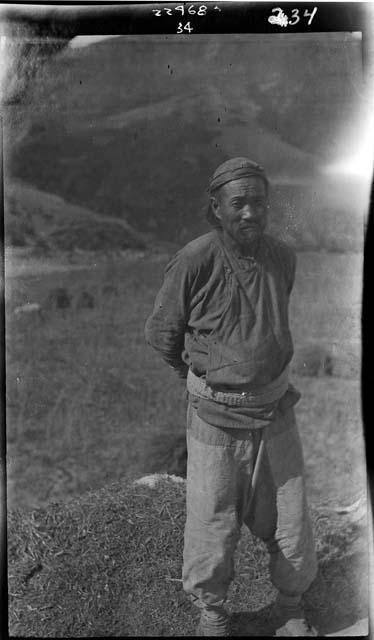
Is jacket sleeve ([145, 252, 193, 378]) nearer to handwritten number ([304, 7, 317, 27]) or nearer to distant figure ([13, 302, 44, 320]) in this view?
distant figure ([13, 302, 44, 320])

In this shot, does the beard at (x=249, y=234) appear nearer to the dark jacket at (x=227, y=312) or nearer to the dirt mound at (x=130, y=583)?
the dark jacket at (x=227, y=312)

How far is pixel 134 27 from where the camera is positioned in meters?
2.67

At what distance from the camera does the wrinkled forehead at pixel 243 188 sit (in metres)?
2.53

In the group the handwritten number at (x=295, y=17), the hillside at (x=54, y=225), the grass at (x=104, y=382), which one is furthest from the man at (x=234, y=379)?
the handwritten number at (x=295, y=17)

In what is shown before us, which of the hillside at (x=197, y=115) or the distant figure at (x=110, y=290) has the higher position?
the hillside at (x=197, y=115)

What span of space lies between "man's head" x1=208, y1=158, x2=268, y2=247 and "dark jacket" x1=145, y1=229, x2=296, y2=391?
6 centimetres

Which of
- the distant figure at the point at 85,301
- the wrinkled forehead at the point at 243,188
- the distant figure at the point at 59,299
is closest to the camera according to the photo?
the wrinkled forehead at the point at 243,188

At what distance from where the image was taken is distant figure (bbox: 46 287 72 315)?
295cm

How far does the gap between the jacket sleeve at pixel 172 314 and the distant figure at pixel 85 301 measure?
Result: 1.61 feet

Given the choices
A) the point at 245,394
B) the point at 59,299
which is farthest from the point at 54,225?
the point at 245,394

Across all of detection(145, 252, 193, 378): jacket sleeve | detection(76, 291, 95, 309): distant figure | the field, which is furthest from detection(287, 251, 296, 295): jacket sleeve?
detection(76, 291, 95, 309): distant figure

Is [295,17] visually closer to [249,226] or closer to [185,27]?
[185,27]

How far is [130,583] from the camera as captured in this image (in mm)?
2820

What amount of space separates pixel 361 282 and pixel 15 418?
4.86 ft
